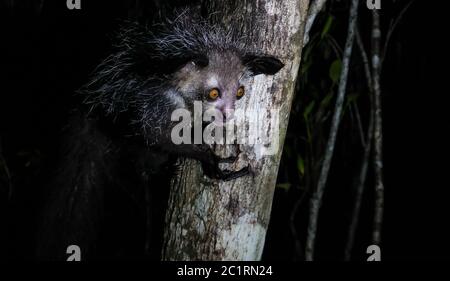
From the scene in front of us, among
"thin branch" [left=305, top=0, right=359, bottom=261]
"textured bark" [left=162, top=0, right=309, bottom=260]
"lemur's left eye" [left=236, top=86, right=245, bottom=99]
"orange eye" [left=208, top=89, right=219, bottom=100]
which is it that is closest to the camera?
"textured bark" [left=162, top=0, right=309, bottom=260]

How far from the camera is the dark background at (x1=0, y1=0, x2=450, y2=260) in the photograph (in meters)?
3.39

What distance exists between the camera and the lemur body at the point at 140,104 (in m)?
2.51

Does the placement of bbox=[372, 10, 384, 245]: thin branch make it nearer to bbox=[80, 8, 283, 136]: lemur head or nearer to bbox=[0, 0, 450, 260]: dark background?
bbox=[0, 0, 450, 260]: dark background

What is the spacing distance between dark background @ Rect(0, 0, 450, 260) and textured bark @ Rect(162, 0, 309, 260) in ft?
4.32

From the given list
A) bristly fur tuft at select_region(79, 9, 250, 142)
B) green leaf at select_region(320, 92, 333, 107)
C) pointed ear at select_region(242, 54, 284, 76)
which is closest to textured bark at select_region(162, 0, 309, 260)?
pointed ear at select_region(242, 54, 284, 76)

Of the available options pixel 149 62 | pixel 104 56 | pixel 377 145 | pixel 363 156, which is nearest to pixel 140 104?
pixel 149 62

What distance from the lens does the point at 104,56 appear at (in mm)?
3164

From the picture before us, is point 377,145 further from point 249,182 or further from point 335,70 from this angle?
point 249,182

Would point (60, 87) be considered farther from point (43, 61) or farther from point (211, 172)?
point (211, 172)

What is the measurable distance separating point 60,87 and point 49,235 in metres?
1.11

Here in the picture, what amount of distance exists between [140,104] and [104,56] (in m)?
0.63

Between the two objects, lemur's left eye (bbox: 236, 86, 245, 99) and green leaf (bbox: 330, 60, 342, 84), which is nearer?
lemur's left eye (bbox: 236, 86, 245, 99)

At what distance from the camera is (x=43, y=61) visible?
3570mm

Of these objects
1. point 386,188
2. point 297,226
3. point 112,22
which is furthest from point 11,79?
point 386,188
